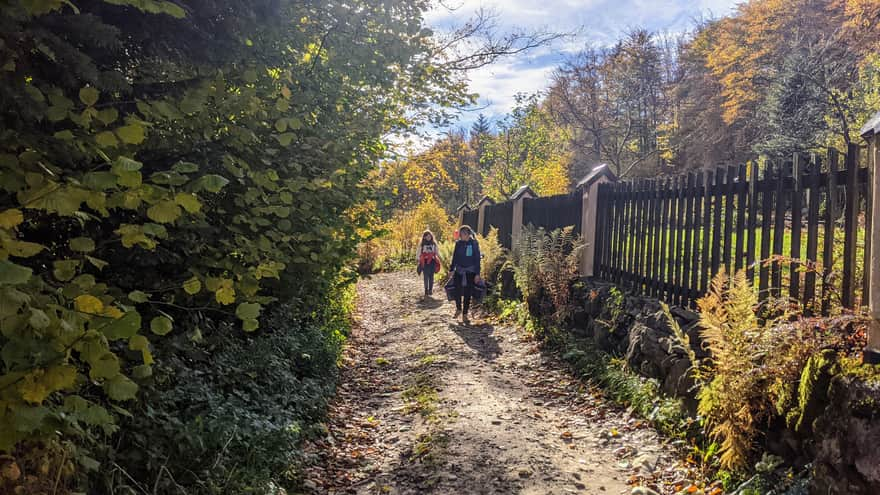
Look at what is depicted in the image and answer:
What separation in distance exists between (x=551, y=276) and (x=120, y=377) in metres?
7.33

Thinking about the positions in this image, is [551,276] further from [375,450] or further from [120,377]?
[120,377]

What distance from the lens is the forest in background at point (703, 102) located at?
64.0ft

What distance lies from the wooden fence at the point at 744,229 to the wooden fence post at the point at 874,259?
290 mm

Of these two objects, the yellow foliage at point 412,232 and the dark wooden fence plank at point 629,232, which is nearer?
the dark wooden fence plank at point 629,232

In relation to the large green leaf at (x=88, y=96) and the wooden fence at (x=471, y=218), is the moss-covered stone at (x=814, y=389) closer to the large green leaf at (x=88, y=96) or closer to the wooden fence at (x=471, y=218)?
the large green leaf at (x=88, y=96)

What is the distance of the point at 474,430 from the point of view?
478 centimetres

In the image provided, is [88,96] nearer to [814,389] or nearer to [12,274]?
[12,274]

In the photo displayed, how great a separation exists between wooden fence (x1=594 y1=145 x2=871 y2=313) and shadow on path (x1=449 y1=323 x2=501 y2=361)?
2.01 metres

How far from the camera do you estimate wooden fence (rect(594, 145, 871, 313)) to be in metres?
3.98

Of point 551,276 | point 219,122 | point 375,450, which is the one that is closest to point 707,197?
point 551,276

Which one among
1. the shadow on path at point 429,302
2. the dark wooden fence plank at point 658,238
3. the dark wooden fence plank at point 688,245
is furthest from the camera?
the shadow on path at point 429,302

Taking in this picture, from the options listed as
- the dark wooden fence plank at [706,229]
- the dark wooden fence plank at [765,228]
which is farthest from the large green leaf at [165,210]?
the dark wooden fence plank at [706,229]

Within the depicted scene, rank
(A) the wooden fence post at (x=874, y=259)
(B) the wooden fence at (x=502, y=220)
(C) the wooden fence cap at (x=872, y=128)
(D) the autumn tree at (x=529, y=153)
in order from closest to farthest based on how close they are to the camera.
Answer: (A) the wooden fence post at (x=874, y=259), (C) the wooden fence cap at (x=872, y=128), (B) the wooden fence at (x=502, y=220), (D) the autumn tree at (x=529, y=153)

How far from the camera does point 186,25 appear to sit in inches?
101
